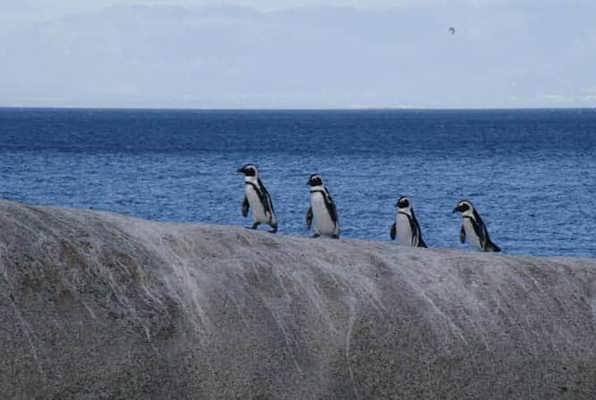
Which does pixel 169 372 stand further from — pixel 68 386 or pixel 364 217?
pixel 364 217

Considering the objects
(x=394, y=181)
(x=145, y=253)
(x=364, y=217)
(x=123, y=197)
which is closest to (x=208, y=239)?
(x=145, y=253)

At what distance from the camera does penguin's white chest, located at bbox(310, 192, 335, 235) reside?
60.6 ft

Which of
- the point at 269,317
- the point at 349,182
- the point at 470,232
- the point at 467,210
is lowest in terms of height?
the point at 349,182

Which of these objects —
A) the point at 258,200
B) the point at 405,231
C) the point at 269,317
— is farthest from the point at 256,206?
the point at 269,317

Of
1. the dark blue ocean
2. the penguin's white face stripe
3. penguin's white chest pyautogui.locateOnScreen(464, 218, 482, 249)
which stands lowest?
the dark blue ocean

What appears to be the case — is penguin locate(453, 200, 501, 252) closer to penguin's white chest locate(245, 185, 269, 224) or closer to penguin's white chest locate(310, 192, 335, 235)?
penguin's white chest locate(310, 192, 335, 235)

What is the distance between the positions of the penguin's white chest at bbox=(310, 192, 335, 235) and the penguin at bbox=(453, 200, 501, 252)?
7.28 ft

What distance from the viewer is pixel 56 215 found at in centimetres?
1240

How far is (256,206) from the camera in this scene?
19.2 m

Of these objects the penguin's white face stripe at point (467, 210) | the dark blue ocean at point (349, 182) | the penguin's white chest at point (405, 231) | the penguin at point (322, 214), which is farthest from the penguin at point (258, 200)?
the dark blue ocean at point (349, 182)

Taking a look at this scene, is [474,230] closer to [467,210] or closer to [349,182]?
[467,210]

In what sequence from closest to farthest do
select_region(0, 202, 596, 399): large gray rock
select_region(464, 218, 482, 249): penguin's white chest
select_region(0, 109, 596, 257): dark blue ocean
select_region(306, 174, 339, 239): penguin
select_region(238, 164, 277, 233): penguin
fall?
select_region(0, 202, 596, 399): large gray rock → select_region(306, 174, 339, 239): penguin → select_region(238, 164, 277, 233): penguin → select_region(464, 218, 482, 249): penguin's white chest → select_region(0, 109, 596, 257): dark blue ocean

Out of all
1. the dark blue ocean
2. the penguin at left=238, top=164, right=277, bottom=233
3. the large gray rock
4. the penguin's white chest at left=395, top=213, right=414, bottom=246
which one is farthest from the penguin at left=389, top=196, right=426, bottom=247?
the dark blue ocean

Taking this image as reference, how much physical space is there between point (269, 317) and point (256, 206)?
6991mm
